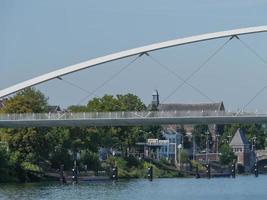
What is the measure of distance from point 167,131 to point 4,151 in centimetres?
8154

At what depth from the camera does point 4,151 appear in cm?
9050

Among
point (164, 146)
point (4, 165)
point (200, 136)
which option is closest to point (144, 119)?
point (4, 165)

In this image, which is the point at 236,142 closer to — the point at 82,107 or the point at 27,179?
the point at 82,107

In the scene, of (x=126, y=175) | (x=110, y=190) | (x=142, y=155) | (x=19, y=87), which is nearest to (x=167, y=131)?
(x=142, y=155)

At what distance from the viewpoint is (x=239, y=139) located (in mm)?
175000

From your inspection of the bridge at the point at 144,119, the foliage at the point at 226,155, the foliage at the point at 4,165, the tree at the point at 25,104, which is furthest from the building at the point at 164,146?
the bridge at the point at 144,119

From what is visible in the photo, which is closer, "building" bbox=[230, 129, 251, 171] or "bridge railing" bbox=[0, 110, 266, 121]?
"bridge railing" bbox=[0, 110, 266, 121]

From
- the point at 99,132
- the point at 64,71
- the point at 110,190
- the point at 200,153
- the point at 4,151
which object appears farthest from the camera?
the point at 200,153

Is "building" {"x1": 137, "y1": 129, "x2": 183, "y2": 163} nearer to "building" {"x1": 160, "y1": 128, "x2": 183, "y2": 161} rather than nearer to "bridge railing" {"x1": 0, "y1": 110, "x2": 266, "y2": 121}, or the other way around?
"building" {"x1": 160, "y1": 128, "x2": 183, "y2": 161}

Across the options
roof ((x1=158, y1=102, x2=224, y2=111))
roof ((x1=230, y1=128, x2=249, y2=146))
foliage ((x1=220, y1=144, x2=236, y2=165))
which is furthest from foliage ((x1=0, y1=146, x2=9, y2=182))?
roof ((x1=158, y1=102, x2=224, y2=111))

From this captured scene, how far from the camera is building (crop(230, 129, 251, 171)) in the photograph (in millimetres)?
166875

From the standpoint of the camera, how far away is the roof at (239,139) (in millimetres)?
173125

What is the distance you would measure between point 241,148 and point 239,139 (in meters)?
5.38

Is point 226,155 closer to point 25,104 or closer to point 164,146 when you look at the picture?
point 164,146
